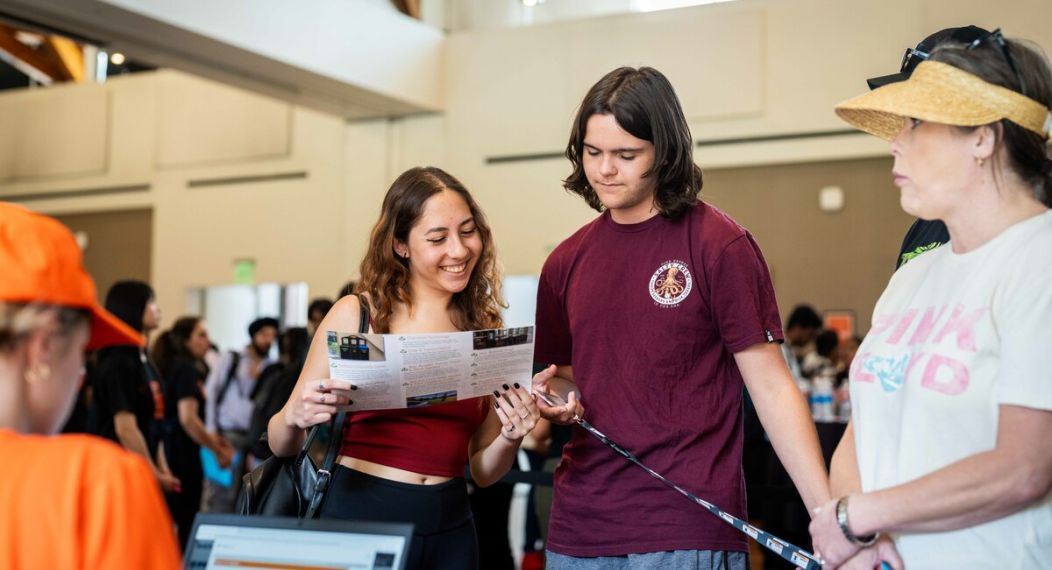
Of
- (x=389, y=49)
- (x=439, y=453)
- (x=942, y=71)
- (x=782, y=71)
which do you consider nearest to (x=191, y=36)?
(x=389, y=49)

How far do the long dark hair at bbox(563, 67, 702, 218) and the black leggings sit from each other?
821 mm

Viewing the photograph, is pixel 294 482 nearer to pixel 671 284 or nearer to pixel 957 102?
pixel 671 284

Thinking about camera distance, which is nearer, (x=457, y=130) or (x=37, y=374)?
(x=37, y=374)

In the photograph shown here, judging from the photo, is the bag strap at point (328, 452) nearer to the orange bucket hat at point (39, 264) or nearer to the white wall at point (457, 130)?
the orange bucket hat at point (39, 264)

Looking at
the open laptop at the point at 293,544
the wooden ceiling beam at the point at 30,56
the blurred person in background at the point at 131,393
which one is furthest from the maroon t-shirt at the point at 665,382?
the wooden ceiling beam at the point at 30,56

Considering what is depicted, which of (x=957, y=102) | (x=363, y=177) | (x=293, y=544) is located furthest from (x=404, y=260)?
(x=363, y=177)

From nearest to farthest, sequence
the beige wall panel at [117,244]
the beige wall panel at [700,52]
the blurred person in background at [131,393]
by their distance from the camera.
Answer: the blurred person in background at [131,393] → the beige wall panel at [700,52] → the beige wall panel at [117,244]

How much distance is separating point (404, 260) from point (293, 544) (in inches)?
43.7

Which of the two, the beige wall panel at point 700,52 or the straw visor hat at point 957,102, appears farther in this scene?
the beige wall panel at point 700,52

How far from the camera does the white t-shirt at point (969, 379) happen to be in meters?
1.56

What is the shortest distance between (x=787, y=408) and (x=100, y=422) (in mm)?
3841

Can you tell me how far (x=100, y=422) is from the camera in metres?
5.16

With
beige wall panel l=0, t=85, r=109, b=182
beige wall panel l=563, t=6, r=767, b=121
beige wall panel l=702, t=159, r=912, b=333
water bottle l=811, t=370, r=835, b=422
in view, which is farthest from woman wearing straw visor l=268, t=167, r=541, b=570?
beige wall panel l=0, t=85, r=109, b=182

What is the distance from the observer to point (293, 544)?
1700 mm
